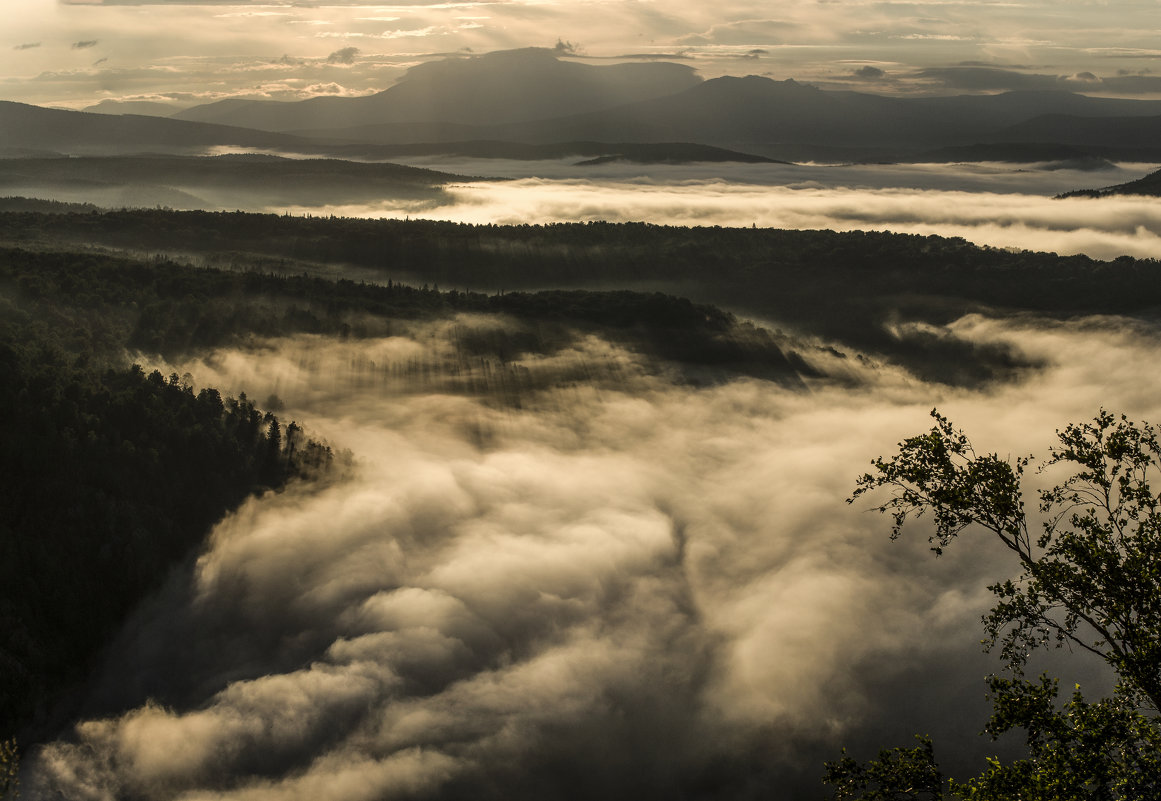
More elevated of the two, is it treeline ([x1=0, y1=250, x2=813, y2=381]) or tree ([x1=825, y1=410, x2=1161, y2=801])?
tree ([x1=825, y1=410, x2=1161, y2=801])

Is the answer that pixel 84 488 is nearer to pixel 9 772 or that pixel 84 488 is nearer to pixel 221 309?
pixel 9 772

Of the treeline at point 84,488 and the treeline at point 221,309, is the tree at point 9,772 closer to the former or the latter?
the treeline at point 84,488

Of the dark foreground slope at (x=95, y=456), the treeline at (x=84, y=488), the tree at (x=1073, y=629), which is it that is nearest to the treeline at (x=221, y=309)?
the dark foreground slope at (x=95, y=456)

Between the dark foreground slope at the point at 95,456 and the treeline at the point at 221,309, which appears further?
the treeline at the point at 221,309

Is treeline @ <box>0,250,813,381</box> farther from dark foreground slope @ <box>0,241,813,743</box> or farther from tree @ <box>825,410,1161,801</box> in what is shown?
tree @ <box>825,410,1161,801</box>

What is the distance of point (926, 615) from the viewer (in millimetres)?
98375

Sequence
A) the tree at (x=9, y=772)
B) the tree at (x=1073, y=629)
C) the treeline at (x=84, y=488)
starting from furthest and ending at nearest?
the treeline at (x=84, y=488)
the tree at (x=9, y=772)
the tree at (x=1073, y=629)

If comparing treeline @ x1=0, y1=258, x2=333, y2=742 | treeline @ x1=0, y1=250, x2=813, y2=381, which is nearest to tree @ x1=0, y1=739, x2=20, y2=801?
treeline @ x1=0, y1=258, x2=333, y2=742

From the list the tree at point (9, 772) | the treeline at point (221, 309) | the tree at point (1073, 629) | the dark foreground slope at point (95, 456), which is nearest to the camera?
the tree at point (1073, 629)

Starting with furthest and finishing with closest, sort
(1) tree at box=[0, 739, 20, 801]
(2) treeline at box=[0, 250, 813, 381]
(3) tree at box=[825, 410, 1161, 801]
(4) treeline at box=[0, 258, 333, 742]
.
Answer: (2) treeline at box=[0, 250, 813, 381], (4) treeline at box=[0, 258, 333, 742], (1) tree at box=[0, 739, 20, 801], (3) tree at box=[825, 410, 1161, 801]

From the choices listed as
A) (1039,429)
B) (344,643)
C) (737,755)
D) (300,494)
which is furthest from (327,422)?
(1039,429)

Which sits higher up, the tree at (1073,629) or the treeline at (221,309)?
the tree at (1073,629)

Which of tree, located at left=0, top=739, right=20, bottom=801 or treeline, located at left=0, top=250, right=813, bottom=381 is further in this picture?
treeline, located at left=0, top=250, right=813, bottom=381

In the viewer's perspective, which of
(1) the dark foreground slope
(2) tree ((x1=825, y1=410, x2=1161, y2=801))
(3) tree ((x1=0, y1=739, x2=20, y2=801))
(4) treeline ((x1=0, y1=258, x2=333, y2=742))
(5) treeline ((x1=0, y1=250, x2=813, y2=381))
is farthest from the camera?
(5) treeline ((x1=0, y1=250, x2=813, y2=381))
